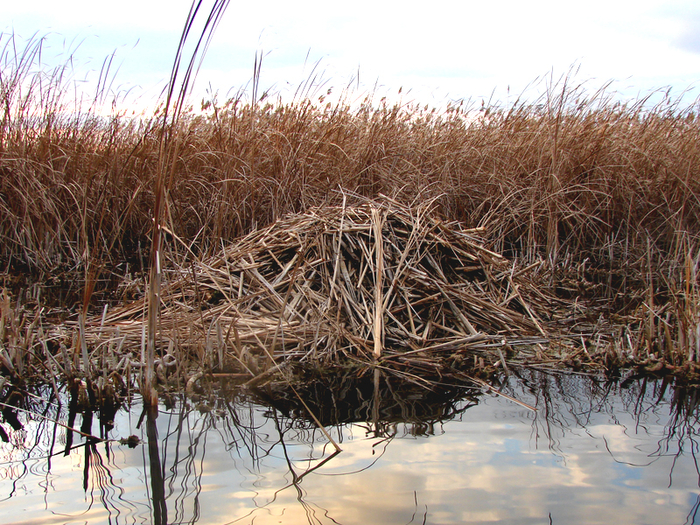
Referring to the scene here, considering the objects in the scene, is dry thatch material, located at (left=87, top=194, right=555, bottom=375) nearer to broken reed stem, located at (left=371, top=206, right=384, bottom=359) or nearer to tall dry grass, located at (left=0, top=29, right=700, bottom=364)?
broken reed stem, located at (left=371, top=206, right=384, bottom=359)

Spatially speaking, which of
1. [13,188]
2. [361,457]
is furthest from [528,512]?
[13,188]

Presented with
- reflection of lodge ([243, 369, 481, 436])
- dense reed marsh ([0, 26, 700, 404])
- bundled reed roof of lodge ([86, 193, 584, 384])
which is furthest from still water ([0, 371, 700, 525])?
dense reed marsh ([0, 26, 700, 404])

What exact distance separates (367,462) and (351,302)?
1.15 metres

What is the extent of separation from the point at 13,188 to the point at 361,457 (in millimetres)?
3695

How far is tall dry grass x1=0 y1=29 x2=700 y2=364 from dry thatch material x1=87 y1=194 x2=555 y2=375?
0.86m

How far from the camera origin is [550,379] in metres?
2.04

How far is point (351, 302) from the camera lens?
249cm

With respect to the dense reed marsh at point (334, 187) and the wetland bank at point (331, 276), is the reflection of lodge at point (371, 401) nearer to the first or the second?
the wetland bank at point (331, 276)

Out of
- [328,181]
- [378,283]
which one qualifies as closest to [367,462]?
[378,283]

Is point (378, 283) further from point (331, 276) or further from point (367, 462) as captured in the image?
point (367, 462)

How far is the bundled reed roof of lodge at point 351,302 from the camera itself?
2182 millimetres

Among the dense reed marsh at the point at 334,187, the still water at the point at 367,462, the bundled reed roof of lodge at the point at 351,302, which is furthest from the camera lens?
the dense reed marsh at the point at 334,187

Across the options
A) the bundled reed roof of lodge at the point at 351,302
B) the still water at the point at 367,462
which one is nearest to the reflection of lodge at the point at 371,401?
the still water at the point at 367,462

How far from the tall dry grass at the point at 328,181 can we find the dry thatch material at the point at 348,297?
86 cm
